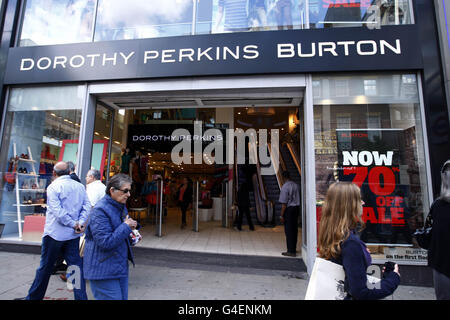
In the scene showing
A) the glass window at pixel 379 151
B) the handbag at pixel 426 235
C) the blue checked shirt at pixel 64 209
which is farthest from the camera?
the glass window at pixel 379 151

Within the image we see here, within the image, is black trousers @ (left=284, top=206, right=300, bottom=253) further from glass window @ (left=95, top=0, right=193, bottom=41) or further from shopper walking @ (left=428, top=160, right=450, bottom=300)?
glass window @ (left=95, top=0, right=193, bottom=41)

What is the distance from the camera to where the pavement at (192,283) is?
3289 mm

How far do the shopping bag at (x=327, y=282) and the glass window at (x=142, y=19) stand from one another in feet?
17.5

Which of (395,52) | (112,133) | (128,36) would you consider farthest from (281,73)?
(112,133)

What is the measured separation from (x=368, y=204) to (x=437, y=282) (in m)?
2.35

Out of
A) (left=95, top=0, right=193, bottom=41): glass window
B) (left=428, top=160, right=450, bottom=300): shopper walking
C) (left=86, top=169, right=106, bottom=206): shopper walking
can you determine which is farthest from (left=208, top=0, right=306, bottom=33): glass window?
(left=428, top=160, right=450, bottom=300): shopper walking

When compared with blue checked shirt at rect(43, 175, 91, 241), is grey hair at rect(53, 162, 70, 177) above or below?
above

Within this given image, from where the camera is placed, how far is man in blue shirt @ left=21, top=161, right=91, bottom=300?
2760 mm

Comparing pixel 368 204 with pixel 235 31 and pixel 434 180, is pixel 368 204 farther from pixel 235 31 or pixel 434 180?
pixel 235 31

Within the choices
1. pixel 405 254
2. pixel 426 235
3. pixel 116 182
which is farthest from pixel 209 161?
pixel 426 235

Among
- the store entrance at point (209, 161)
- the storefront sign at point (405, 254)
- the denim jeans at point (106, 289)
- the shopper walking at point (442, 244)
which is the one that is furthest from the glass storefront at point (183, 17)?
the denim jeans at point (106, 289)

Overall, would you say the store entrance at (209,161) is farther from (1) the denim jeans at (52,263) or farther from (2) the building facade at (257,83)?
(1) the denim jeans at (52,263)

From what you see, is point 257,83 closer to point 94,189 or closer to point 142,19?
point 142,19

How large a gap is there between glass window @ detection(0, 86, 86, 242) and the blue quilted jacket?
4.03m
